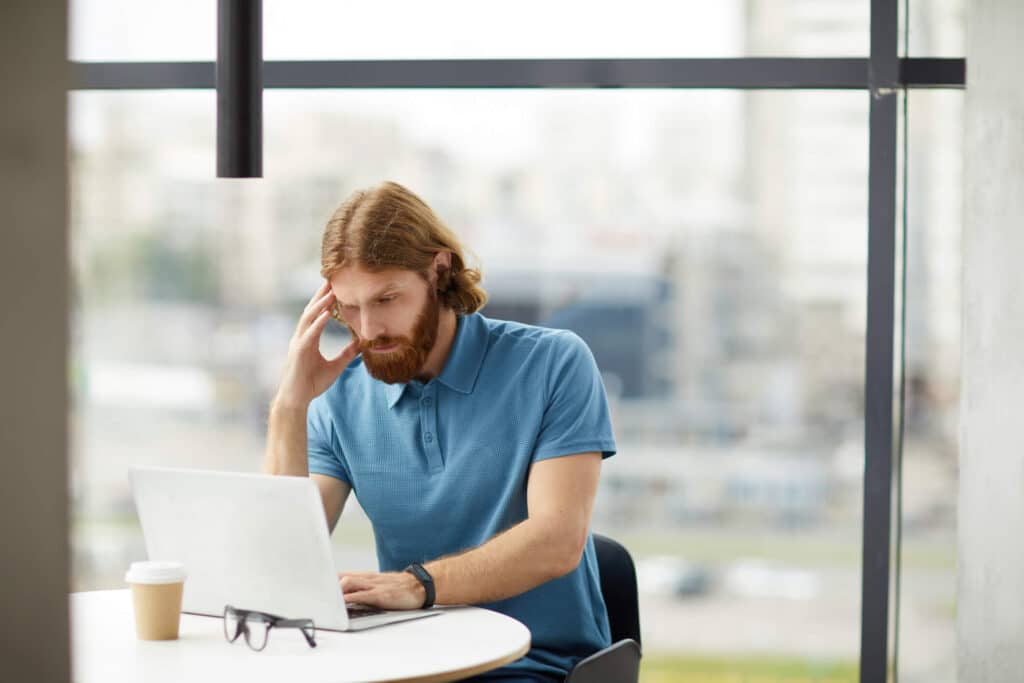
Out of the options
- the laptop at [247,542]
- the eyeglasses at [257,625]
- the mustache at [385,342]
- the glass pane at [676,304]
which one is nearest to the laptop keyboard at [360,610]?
the laptop at [247,542]

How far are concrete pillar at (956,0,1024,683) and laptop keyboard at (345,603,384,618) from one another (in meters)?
1.56

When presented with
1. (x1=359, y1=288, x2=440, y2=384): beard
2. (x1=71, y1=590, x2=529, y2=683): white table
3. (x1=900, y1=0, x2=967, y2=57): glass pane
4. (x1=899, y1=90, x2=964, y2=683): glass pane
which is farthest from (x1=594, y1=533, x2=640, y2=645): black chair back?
(x1=900, y1=0, x2=967, y2=57): glass pane

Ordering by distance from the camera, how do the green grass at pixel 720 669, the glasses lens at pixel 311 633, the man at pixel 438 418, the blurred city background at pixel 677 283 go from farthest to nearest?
the green grass at pixel 720 669 → the blurred city background at pixel 677 283 → the man at pixel 438 418 → the glasses lens at pixel 311 633

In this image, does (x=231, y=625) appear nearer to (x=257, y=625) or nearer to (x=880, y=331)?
(x=257, y=625)

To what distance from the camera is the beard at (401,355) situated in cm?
231

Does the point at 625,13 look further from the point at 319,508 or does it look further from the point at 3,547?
the point at 3,547

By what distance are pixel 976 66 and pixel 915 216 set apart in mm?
383

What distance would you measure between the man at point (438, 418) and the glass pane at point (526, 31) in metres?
0.80

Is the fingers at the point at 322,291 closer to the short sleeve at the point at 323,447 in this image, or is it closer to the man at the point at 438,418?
the man at the point at 438,418

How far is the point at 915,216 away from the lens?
2.95 metres

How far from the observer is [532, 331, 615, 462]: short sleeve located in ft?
7.32

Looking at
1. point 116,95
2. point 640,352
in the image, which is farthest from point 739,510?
point 116,95

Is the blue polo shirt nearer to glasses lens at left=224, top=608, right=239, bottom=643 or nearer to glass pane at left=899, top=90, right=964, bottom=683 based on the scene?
glasses lens at left=224, top=608, right=239, bottom=643

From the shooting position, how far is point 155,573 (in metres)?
1.84
